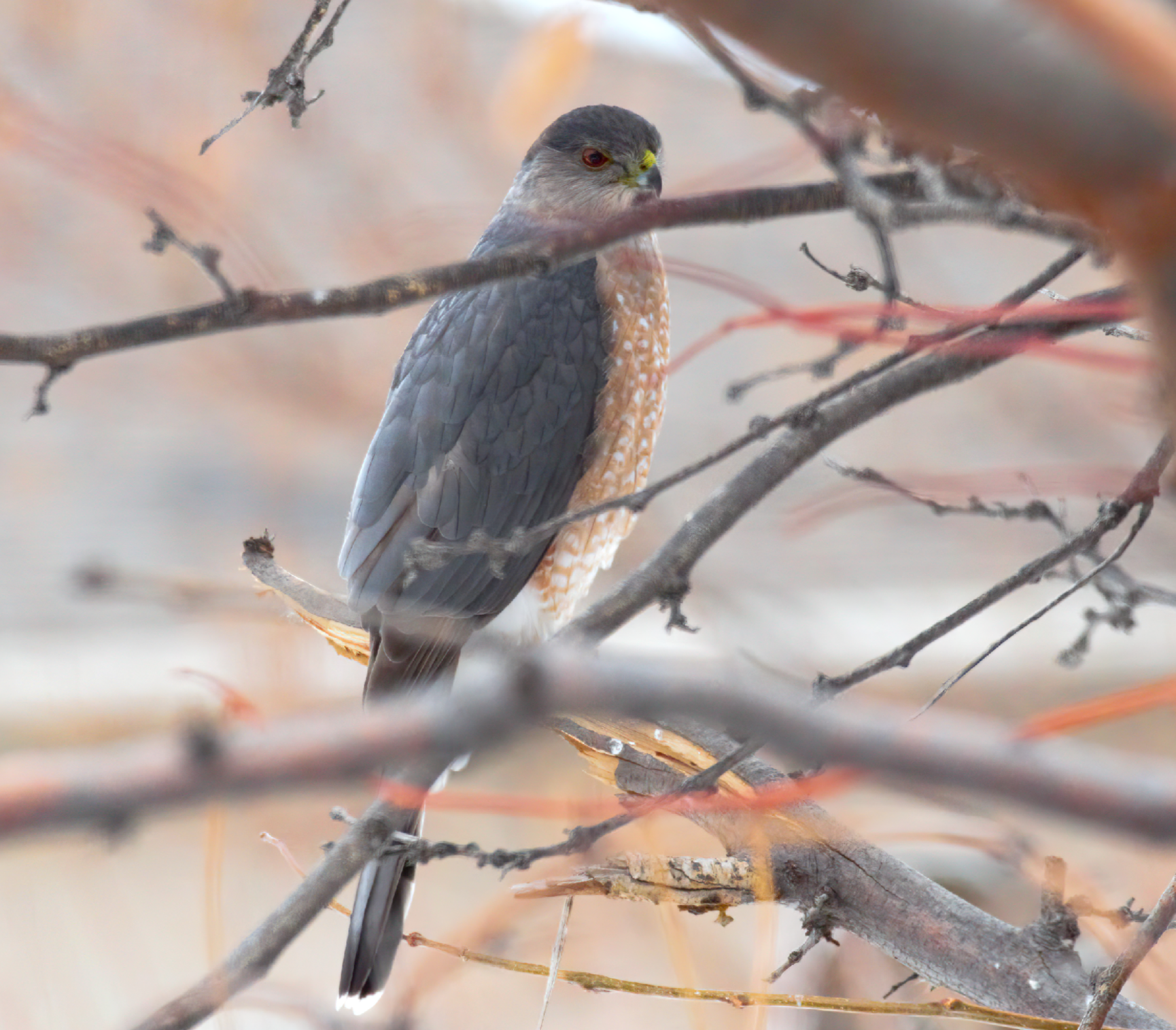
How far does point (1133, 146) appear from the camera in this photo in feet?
0.93

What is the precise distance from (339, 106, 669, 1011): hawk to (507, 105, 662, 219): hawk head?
3 cm

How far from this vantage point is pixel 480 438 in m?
1.71

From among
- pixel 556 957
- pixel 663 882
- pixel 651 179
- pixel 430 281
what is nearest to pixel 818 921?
pixel 663 882

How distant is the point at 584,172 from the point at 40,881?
1.91 m

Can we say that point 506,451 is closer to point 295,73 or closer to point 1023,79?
point 295,73

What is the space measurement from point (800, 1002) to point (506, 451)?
96cm

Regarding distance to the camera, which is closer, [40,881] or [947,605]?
[40,881]

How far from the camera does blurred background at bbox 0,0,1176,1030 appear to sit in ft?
5.01

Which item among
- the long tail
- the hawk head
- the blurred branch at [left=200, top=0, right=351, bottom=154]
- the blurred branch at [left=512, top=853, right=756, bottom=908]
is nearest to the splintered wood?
the blurred branch at [left=512, top=853, right=756, bottom=908]

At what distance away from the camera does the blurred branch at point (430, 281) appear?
0.59 meters

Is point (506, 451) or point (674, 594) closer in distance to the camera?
point (674, 594)

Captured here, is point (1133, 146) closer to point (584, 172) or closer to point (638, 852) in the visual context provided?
point (638, 852)

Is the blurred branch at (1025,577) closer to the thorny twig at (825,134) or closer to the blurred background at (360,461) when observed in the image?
the blurred background at (360,461)

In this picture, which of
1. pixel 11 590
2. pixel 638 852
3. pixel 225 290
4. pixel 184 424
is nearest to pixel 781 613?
pixel 638 852
